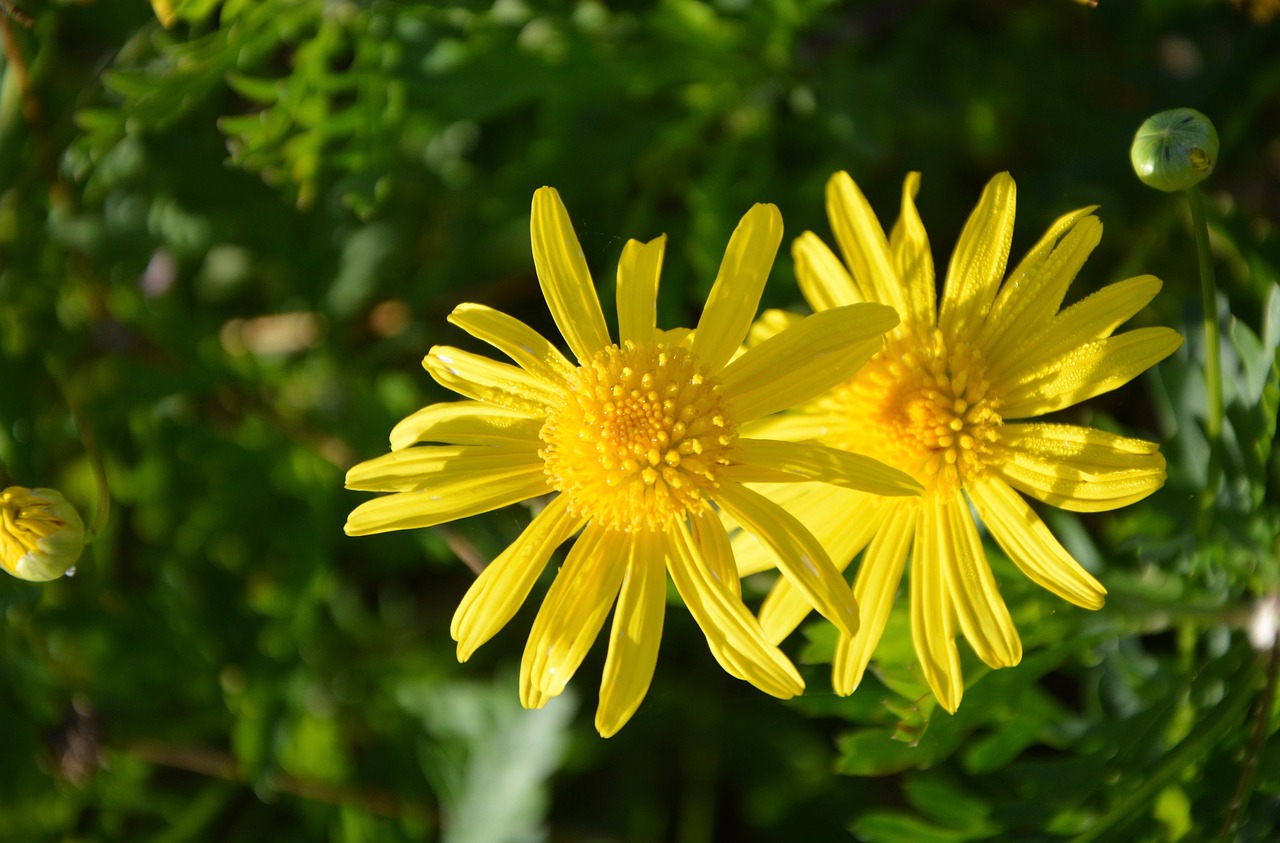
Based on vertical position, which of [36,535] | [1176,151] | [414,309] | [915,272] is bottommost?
[36,535]

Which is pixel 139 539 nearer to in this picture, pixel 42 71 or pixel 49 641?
pixel 49 641

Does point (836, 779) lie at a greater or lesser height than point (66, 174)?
lesser

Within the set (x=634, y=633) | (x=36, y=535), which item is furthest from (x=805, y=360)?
(x=36, y=535)

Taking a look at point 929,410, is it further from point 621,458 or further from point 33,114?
point 33,114

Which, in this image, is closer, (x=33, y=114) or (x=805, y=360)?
(x=805, y=360)

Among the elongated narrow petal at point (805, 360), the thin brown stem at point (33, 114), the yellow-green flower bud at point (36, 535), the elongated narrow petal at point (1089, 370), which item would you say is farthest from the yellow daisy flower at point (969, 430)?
the thin brown stem at point (33, 114)

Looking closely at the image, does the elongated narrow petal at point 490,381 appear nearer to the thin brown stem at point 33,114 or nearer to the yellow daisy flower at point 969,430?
the yellow daisy flower at point 969,430

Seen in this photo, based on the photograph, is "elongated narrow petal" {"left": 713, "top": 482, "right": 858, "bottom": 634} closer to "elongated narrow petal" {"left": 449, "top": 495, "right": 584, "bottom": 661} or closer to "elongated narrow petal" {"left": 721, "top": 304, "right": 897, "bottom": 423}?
"elongated narrow petal" {"left": 721, "top": 304, "right": 897, "bottom": 423}

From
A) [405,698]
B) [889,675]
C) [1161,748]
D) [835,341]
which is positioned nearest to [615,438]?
[835,341]
